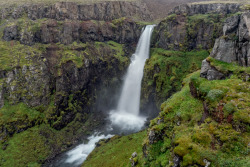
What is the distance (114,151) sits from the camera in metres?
25.2

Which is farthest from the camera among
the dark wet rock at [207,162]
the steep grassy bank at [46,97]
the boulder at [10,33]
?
the boulder at [10,33]

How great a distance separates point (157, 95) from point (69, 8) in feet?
148

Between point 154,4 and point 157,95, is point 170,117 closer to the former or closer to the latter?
point 157,95

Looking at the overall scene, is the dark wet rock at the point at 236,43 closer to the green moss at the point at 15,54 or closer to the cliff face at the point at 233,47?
the cliff face at the point at 233,47

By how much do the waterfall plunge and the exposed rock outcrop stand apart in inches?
914

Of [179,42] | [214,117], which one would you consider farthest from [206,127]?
[179,42]

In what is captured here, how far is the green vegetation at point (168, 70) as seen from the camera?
34531 mm

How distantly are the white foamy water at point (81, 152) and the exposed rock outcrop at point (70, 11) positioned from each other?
141ft

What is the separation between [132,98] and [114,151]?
744 inches

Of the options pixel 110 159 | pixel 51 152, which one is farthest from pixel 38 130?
pixel 110 159

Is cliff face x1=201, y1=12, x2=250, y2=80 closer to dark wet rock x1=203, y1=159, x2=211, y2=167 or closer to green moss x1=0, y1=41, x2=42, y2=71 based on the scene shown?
dark wet rock x1=203, y1=159, x2=211, y2=167

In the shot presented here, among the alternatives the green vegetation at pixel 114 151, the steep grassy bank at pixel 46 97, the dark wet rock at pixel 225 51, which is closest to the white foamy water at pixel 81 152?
the green vegetation at pixel 114 151

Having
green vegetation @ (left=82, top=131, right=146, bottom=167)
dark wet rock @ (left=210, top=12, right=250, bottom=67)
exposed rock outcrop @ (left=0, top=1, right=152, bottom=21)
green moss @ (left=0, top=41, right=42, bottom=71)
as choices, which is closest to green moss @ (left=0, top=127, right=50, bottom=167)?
green vegetation @ (left=82, top=131, right=146, bottom=167)

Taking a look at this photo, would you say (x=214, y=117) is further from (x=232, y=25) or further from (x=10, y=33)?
(x=10, y=33)
